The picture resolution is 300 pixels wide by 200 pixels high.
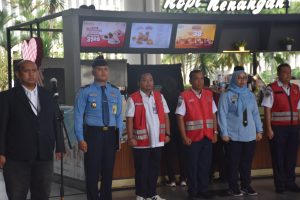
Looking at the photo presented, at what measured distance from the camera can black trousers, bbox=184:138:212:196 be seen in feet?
22.8

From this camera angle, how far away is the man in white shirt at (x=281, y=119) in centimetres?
734

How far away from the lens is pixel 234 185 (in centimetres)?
729

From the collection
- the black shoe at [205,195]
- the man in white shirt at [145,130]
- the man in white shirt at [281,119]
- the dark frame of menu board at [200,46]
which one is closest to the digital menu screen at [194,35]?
the dark frame of menu board at [200,46]

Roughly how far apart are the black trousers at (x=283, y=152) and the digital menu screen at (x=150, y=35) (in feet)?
9.97

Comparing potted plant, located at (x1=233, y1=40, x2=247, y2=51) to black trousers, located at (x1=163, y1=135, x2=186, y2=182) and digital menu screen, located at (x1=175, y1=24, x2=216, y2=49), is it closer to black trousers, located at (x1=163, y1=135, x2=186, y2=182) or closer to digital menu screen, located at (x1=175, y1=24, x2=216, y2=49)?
digital menu screen, located at (x1=175, y1=24, x2=216, y2=49)

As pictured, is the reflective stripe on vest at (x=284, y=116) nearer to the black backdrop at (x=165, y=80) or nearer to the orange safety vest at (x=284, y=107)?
the orange safety vest at (x=284, y=107)

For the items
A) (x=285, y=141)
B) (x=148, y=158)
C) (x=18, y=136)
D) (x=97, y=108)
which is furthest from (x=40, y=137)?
(x=285, y=141)

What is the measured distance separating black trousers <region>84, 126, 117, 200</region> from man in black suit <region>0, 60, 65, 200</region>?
3.26 ft

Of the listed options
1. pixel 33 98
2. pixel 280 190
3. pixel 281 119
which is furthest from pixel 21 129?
pixel 280 190

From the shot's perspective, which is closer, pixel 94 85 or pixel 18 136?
pixel 18 136

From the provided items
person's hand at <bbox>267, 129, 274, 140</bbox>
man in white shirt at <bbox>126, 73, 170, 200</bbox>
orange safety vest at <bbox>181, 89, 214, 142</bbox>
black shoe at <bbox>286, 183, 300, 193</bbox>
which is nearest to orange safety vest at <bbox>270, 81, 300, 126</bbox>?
person's hand at <bbox>267, 129, 274, 140</bbox>

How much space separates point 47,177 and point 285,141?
3.55 metres

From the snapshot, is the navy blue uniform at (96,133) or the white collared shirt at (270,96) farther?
the white collared shirt at (270,96)

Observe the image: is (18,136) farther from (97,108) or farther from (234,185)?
(234,185)
